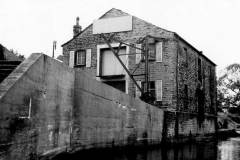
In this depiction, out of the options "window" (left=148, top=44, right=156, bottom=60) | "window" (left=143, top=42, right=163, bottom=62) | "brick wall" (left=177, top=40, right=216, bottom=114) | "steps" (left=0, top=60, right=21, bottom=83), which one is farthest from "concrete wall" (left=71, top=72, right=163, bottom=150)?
"brick wall" (left=177, top=40, right=216, bottom=114)

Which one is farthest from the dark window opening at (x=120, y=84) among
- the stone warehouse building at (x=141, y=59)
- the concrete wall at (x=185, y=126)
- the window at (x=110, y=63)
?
the concrete wall at (x=185, y=126)

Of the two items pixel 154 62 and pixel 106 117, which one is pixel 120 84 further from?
pixel 106 117

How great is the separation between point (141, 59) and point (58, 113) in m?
12.6

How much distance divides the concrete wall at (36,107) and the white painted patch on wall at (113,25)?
1332cm

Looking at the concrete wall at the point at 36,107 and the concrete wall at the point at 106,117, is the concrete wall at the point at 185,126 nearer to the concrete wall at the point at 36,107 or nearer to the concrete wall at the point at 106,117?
the concrete wall at the point at 106,117

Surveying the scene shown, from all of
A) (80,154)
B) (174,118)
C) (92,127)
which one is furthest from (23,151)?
(174,118)

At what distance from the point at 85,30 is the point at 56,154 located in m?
15.5

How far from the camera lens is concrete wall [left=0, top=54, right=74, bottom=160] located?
4923mm

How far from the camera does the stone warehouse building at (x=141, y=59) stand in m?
18.7

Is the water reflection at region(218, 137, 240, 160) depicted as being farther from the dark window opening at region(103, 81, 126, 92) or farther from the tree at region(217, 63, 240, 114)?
the tree at region(217, 63, 240, 114)

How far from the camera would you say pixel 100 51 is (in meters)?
20.6

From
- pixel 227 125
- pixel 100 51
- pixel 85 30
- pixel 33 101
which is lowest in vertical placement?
pixel 227 125

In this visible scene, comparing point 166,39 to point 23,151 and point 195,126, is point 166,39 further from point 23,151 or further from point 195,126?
point 23,151

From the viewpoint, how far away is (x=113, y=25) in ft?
67.2
